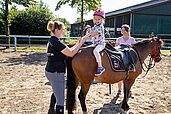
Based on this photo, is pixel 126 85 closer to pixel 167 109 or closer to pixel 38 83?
pixel 167 109

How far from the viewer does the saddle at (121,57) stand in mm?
4465

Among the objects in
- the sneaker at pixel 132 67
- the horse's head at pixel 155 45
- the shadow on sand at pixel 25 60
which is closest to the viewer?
the sneaker at pixel 132 67

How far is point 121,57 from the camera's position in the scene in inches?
186

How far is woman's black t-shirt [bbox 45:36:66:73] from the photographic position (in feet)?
11.1

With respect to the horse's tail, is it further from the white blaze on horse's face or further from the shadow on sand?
the shadow on sand

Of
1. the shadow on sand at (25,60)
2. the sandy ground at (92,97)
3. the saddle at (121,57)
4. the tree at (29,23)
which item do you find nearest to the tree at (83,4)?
the tree at (29,23)

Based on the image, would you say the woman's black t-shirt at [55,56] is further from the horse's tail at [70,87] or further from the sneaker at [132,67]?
the sneaker at [132,67]

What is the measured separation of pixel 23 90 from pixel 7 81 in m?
1.29

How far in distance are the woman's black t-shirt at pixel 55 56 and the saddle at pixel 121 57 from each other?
4.16ft

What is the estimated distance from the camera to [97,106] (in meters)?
5.11

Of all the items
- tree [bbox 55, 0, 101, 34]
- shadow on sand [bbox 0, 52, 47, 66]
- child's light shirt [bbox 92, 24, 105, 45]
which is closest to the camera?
child's light shirt [bbox 92, 24, 105, 45]

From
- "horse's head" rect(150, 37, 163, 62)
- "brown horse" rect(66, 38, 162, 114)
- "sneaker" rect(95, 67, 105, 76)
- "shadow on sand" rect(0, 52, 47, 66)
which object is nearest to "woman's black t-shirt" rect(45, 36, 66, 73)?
"brown horse" rect(66, 38, 162, 114)

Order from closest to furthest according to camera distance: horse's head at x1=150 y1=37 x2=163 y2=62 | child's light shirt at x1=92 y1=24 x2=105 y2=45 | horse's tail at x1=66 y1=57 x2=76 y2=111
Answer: child's light shirt at x1=92 y1=24 x2=105 y2=45 < horse's tail at x1=66 y1=57 x2=76 y2=111 < horse's head at x1=150 y1=37 x2=163 y2=62

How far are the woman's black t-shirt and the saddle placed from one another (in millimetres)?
1267
